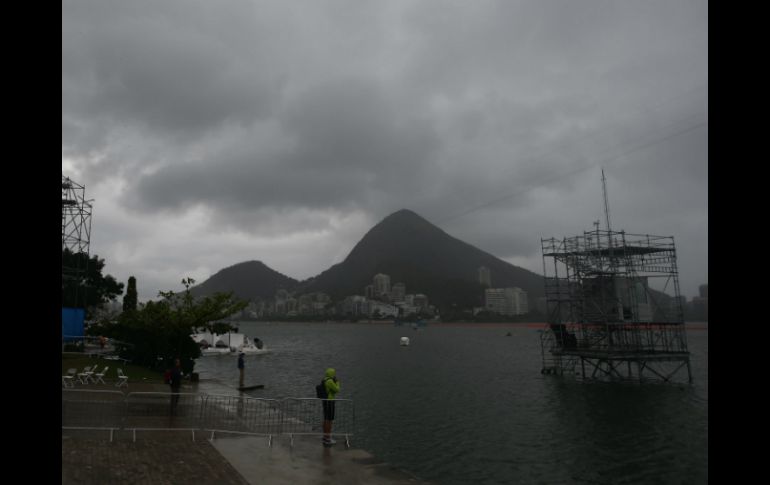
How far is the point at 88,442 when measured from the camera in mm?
12789

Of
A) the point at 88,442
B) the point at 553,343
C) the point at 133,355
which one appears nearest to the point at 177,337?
the point at 133,355

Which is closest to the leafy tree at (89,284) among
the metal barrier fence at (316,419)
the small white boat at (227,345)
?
the small white boat at (227,345)

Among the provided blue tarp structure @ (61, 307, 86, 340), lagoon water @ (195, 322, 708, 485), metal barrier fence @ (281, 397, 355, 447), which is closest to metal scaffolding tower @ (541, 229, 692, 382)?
lagoon water @ (195, 322, 708, 485)

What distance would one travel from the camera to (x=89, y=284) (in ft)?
172

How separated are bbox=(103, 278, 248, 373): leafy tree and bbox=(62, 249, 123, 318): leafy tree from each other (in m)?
18.0

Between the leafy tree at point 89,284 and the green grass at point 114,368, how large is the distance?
677 inches

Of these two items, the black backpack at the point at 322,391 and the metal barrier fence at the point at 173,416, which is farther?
the black backpack at the point at 322,391

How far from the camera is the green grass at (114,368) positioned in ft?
88.2

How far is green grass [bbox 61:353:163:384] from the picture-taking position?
26.9 meters

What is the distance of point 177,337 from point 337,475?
69.9 feet

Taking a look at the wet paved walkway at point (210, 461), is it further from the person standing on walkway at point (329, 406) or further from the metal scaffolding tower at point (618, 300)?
the metal scaffolding tower at point (618, 300)

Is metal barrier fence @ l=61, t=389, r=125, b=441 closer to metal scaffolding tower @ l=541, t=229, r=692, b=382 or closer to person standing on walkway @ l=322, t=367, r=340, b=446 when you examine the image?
person standing on walkway @ l=322, t=367, r=340, b=446

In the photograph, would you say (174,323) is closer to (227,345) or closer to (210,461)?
(210,461)
